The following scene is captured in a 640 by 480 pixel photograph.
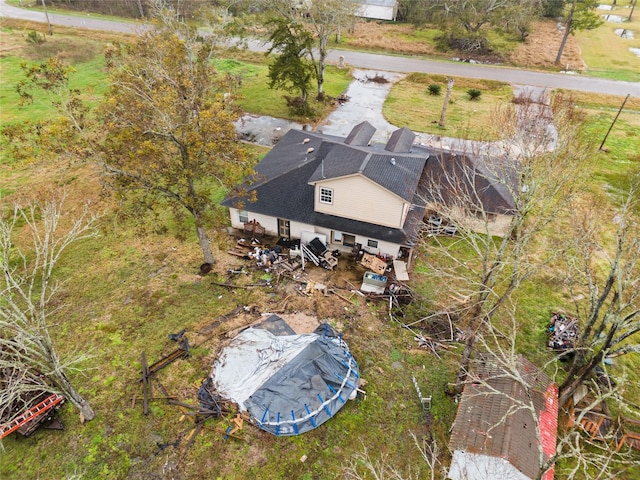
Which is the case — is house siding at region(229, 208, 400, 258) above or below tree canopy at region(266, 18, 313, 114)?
below

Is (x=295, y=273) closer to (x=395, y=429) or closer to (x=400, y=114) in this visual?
(x=395, y=429)

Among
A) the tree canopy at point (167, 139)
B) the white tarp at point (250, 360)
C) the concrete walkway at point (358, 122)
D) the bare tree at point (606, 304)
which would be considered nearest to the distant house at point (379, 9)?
the concrete walkway at point (358, 122)

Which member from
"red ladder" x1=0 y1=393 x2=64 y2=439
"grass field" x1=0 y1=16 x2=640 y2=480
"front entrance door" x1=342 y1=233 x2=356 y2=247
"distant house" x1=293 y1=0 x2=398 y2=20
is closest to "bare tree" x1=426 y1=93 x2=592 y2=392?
"grass field" x1=0 y1=16 x2=640 y2=480

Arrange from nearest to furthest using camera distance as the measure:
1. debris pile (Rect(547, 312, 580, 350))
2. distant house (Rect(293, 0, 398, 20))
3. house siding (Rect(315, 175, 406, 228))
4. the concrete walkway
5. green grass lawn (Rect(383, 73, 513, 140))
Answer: debris pile (Rect(547, 312, 580, 350)), house siding (Rect(315, 175, 406, 228)), the concrete walkway, green grass lawn (Rect(383, 73, 513, 140)), distant house (Rect(293, 0, 398, 20))

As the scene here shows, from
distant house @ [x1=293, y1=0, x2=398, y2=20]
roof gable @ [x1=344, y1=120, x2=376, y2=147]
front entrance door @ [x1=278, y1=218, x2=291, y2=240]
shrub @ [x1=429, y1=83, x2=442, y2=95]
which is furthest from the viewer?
distant house @ [x1=293, y1=0, x2=398, y2=20]

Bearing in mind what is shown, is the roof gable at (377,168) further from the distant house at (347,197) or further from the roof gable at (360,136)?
the roof gable at (360,136)

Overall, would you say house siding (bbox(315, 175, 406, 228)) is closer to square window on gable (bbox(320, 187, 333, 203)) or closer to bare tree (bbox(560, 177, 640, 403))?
square window on gable (bbox(320, 187, 333, 203))
